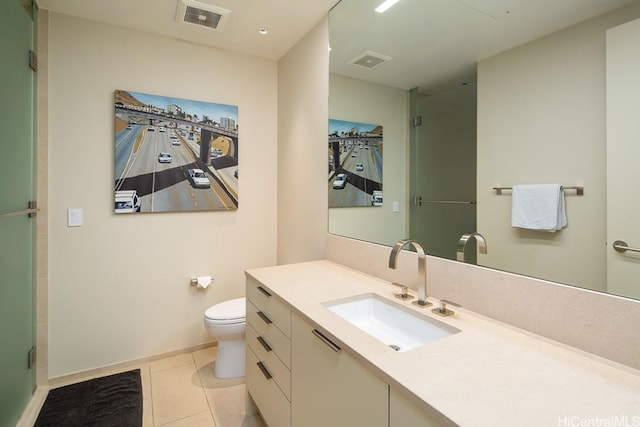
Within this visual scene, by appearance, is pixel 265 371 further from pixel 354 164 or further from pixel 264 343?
pixel 354 164

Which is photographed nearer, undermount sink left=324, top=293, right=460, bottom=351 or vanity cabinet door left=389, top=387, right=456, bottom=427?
vanity cabinet door left=389, top=387, right=456, bottom=427

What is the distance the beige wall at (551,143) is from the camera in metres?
0.98

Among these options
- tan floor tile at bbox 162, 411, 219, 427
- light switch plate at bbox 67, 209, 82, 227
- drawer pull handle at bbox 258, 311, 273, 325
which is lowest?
tan floor tile at bbox 162, 411, 219, 427

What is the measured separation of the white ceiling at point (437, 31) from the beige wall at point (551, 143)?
0.19 feet

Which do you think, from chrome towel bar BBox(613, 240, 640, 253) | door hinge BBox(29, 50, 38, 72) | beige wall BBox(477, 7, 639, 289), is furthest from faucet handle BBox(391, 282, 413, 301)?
door hinge BBox(29, 50, 38, 72)

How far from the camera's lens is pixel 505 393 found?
28.6 inches

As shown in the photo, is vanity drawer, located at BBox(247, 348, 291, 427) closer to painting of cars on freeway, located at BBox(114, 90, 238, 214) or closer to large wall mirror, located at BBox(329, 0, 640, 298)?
large wall mirror, located at BBox(329, 0, 640, 298)

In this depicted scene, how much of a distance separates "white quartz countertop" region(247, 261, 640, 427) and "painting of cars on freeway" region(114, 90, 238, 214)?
1.73 m

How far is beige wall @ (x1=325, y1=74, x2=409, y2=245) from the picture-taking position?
70.3 inches

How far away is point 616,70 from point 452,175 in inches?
26.1

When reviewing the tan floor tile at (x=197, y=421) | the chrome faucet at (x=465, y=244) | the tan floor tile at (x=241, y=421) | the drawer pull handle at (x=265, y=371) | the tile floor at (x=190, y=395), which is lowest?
the tan floor tile at (x=241, y=421)

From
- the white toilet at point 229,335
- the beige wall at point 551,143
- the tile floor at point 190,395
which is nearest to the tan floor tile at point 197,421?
the tile floor at point 190,395

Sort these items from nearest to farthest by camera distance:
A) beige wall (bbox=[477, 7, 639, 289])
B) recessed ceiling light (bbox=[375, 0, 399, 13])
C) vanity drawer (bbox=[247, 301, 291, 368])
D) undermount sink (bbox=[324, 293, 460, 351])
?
1. beige wall (bbox=[477, 7, 639, 289])
2. undermount sink (bbox=[324, 293, 460, 351])
3. vanity drawer (bbox=[247, 301, 291, 368])
4. recessed ceiling light (bbox=[375, 0, 399, 13])

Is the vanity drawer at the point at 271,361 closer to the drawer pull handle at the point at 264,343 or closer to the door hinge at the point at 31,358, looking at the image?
the drawer pull handle at the point at 264,343
